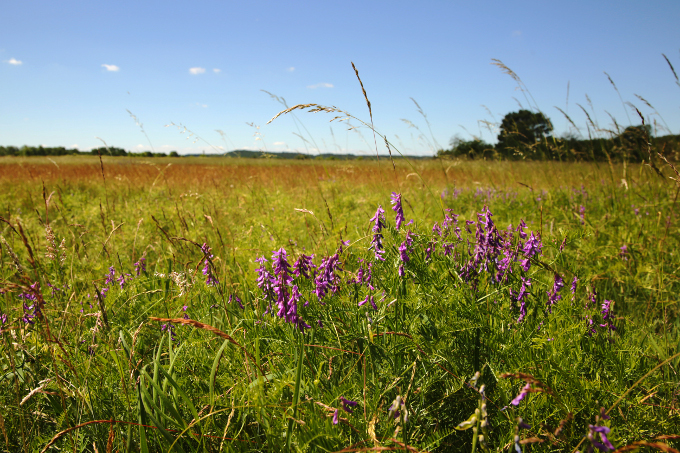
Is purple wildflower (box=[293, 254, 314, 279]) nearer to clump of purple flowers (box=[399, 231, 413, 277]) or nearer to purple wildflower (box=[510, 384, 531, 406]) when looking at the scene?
clump of purple flowers (box=[399, 231, 413, 277])

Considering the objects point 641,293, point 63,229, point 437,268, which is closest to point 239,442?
point 437,268

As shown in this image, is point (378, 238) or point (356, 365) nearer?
point (356, 365)

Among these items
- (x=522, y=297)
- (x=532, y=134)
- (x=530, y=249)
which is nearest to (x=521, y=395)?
(x=522, y=297)

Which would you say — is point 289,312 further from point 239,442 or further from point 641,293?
point 641,293

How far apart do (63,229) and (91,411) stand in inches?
192

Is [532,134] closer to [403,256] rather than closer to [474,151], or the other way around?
[474,151]

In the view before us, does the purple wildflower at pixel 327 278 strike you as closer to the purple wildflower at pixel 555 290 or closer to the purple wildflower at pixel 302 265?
the purple wildflower at pixel 302 265

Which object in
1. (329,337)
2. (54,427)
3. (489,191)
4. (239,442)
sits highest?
(489,191)

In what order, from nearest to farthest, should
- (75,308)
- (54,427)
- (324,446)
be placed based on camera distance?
1. (324,446)
2. (54,427)
3. (75,308)

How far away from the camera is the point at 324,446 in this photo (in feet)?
3.65

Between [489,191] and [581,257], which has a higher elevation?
[489,191]

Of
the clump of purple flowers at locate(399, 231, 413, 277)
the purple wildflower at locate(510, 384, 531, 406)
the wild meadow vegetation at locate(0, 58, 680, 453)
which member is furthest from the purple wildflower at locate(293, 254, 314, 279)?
the purple wildflower at locate(510, 384, 531, 406)

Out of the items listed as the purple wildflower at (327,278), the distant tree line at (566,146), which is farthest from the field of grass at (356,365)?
the distant tree line at (566,146)

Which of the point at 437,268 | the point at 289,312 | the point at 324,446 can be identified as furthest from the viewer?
the point at 437,268
